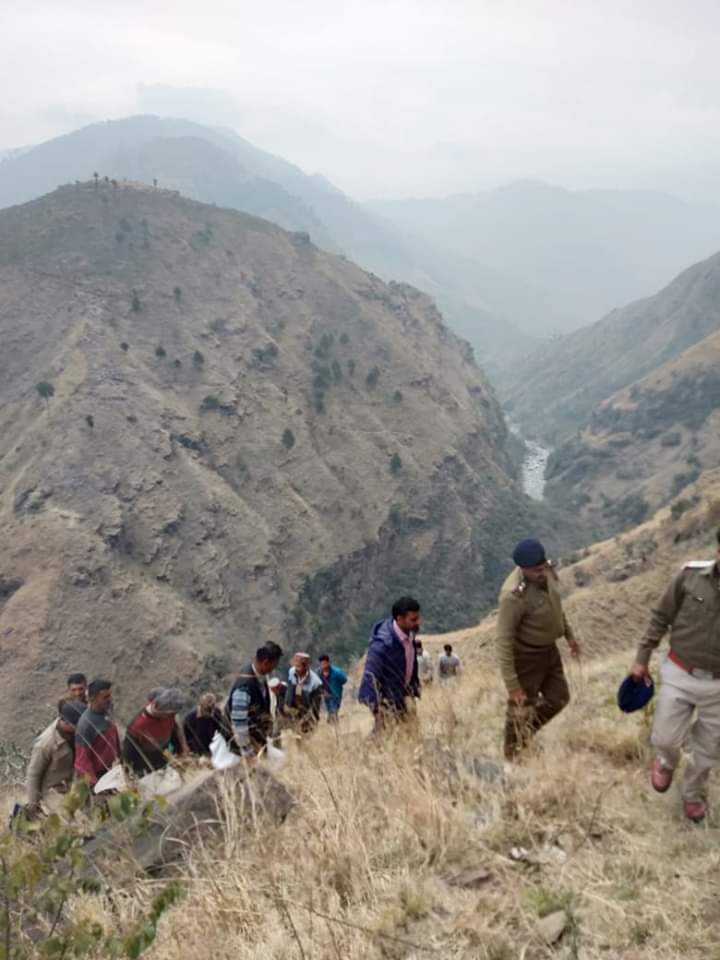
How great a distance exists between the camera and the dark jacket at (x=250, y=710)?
4.38 m

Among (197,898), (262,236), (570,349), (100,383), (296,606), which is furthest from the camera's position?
(570,349)

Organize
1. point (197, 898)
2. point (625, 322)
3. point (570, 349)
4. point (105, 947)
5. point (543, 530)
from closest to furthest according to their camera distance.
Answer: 1. point (105, 947)
2. point (197, 898)
3. point (543, 530)
4. point (625, 322)
5. point (570, 349)

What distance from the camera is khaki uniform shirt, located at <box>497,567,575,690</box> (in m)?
3.85

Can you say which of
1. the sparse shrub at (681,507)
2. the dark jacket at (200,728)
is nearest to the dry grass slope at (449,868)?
the dark jacket at (200,728)

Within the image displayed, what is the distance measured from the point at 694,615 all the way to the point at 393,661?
1.81 m

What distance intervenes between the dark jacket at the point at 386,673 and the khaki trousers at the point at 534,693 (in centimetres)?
69

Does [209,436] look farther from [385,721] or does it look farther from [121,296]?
[385,721]

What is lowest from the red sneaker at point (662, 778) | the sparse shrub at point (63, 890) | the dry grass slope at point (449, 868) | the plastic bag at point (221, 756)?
the red sneaker at point (662, 778)

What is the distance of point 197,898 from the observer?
242 cm

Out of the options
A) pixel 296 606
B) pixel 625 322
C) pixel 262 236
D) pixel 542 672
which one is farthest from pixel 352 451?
pixel 625 322

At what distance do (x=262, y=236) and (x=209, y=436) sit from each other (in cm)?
3327

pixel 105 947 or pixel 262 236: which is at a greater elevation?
pixel 262 236

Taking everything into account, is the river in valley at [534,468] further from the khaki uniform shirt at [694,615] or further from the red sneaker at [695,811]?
the red sneaker at [695,811]

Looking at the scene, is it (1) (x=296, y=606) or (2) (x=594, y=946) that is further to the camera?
(1) (x=296, y=606)
